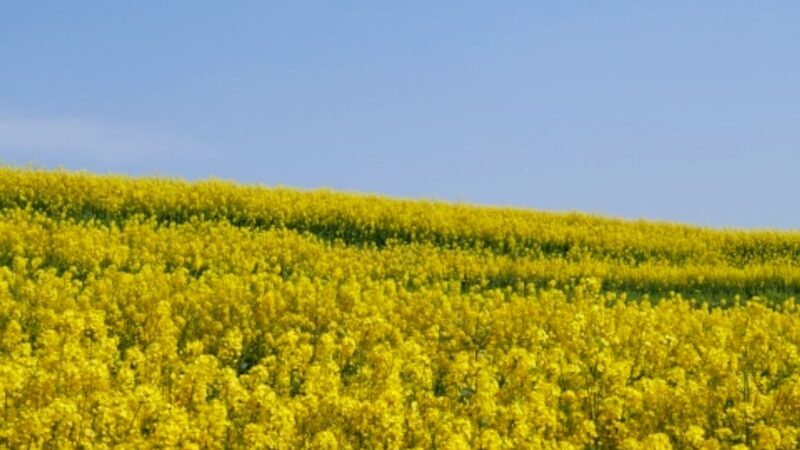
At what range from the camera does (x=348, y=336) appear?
12.8 meters

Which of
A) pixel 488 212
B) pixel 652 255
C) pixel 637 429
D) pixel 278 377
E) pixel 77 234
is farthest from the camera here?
pixel 488 212

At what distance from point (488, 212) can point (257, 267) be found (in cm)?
1427

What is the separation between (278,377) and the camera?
33.6ft

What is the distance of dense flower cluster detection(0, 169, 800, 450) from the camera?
808 centimetres

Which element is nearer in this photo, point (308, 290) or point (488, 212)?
point (308, 290)

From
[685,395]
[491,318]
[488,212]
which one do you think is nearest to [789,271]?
[488,212]

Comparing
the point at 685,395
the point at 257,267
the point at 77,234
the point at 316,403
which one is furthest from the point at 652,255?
the point at 316,403

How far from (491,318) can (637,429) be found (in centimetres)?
601

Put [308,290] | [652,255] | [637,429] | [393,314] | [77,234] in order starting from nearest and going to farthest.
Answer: [637,429] < [393,314] < [308,290] < [77,234] < [652,255]

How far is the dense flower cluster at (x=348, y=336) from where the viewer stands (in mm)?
8078

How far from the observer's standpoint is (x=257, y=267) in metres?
22.6

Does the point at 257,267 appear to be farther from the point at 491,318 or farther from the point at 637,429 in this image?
the point at 637,429

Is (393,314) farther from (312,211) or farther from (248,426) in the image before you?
(312,211)

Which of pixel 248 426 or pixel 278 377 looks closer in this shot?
pixel 248 426
